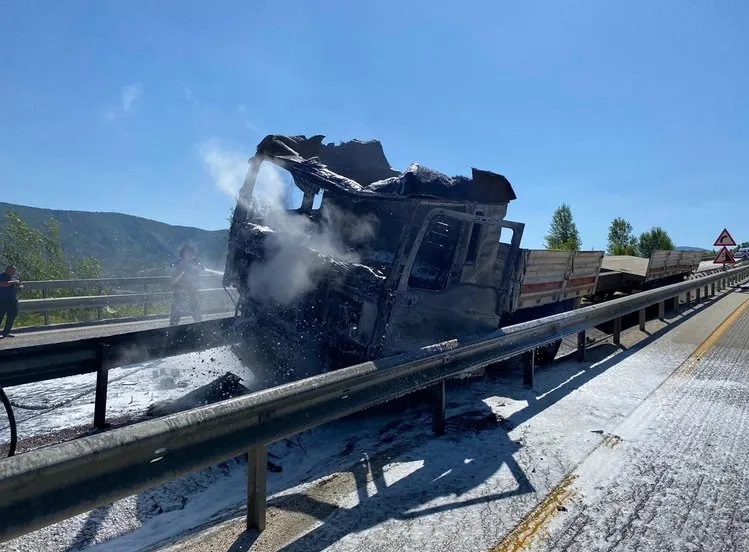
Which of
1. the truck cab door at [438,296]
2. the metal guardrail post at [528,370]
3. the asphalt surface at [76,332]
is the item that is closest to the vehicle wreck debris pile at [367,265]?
the truck cab door at [438,296]

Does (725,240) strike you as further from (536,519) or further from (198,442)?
(198,442)

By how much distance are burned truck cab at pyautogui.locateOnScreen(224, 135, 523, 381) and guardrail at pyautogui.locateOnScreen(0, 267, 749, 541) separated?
2.60ft

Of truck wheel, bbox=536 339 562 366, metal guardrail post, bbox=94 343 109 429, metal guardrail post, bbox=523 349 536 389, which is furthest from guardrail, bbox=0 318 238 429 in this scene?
truck wheel, bbox=536 339 562 366

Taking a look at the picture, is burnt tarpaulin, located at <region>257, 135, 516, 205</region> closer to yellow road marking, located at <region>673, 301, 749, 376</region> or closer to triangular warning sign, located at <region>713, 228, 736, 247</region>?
yellow road marking, located at <region>673, 301, 749, 376</region>

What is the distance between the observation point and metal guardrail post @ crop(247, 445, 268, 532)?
A: 97.0 inches

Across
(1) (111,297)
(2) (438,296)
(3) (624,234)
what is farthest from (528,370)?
(3) (624,234)

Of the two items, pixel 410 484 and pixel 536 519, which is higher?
pixel 536 519

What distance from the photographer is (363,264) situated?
16.9ft

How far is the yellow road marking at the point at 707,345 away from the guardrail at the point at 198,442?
11.3ft

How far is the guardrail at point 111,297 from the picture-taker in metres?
11.7

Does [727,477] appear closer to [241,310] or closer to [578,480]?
[578,480]

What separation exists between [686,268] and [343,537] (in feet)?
57.7

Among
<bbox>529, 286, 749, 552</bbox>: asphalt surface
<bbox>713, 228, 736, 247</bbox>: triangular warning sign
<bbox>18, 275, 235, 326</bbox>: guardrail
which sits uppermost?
<bbox>713, 228, 736, 247</bbox>: triangular warning sign

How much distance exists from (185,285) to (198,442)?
9.40 m
